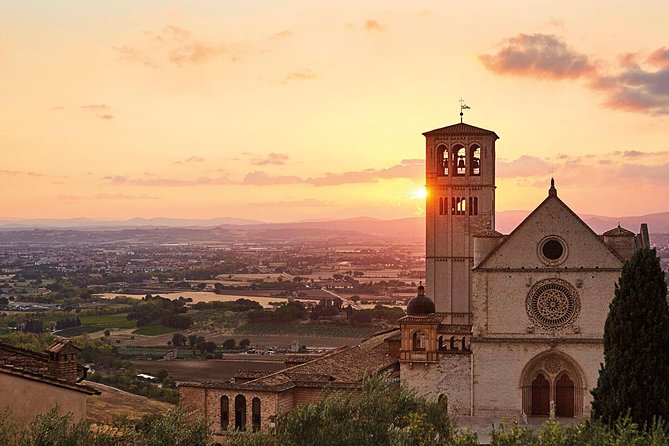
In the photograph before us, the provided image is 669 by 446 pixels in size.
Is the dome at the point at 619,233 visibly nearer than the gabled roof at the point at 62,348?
No

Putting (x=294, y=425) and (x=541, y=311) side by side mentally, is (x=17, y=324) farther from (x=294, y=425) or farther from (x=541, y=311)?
(x=294, y=425)

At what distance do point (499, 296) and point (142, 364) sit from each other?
49631 millimetres

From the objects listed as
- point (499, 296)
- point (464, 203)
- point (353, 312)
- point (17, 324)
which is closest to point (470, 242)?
point (464, 203)

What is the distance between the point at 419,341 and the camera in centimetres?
3916

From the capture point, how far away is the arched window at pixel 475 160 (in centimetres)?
4656

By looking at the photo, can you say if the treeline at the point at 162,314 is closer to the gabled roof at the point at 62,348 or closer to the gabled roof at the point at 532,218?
the gabled roof at the point at 532,218

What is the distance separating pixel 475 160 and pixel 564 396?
45.4ft

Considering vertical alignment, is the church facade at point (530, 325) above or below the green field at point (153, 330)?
above

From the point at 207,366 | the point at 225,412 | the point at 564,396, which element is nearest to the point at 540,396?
the point at 564,396

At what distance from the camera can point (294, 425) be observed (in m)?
22.1

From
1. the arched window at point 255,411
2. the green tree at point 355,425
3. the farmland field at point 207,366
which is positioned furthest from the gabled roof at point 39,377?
the farmland field at point 207,366

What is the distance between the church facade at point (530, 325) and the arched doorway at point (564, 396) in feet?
0.13

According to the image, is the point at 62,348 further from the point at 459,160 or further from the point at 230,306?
the point at 230,306

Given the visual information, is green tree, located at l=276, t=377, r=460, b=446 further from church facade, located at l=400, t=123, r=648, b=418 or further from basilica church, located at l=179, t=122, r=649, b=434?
church facade, located at l=400, t=123, r=648, b=418
